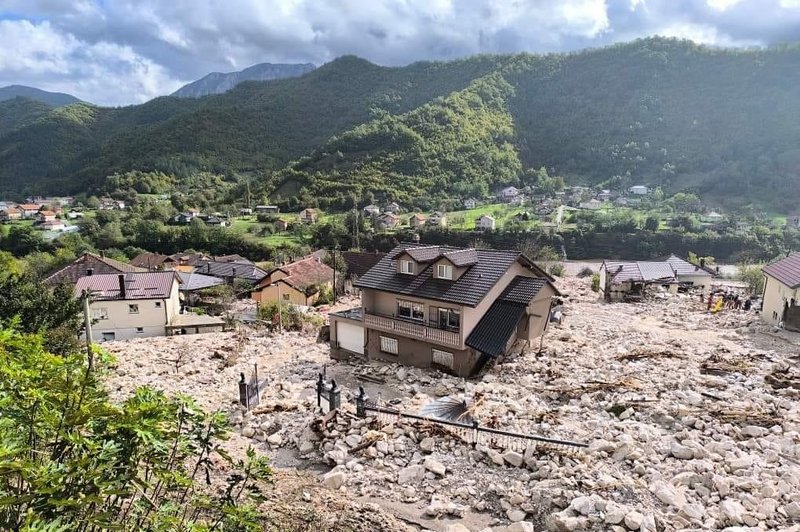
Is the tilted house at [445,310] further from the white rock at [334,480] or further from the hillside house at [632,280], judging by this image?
the hillside house at [632,280]

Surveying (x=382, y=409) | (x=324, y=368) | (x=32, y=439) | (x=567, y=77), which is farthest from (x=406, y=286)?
(x=567, y=77)

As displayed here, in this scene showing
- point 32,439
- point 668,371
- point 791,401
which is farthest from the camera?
point 668,371

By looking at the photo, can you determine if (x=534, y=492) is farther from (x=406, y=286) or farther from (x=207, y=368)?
(x=207, y=368)

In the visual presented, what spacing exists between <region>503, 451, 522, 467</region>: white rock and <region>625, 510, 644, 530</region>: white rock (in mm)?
3156

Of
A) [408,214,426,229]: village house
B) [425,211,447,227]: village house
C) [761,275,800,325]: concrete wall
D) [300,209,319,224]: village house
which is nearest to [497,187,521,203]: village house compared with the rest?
[425,211,447,227]: village house

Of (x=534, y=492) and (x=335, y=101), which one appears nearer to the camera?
(x=534, y=492)

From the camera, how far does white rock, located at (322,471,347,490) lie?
38.4ft

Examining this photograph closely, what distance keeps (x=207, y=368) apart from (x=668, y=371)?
20908 mm

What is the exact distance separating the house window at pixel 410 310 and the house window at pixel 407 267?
1535 millimetres

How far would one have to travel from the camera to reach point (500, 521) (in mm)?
10141

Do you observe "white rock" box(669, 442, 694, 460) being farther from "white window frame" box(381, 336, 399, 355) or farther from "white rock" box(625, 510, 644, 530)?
"white window frame" box(381, 336, 399, 355)

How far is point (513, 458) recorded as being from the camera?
12094mm

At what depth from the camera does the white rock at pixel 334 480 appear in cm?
1171

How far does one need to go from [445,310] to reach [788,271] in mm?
22836
